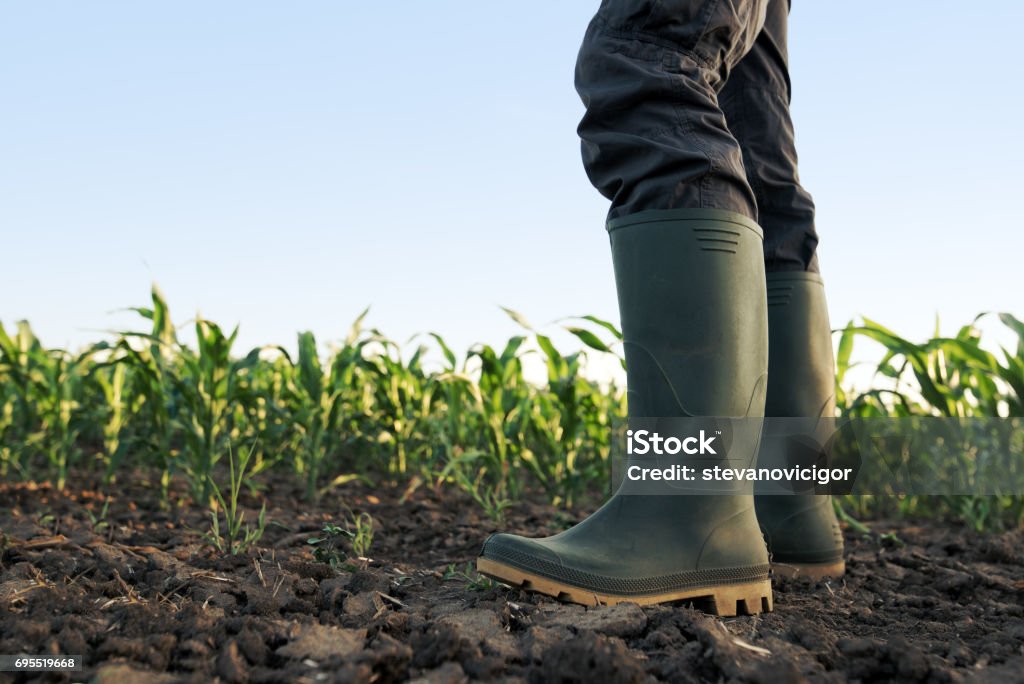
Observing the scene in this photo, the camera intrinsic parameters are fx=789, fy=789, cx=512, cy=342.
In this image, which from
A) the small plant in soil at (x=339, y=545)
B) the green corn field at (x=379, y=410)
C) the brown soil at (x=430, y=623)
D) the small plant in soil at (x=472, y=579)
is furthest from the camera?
the green corn field at (x=379, y=410)

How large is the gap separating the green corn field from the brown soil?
59 cm

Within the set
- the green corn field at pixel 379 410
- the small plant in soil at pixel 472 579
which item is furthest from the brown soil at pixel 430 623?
the green corn field at pixel 379 410

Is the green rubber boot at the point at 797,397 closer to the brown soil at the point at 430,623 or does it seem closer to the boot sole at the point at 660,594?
the brown soil at the point at 430,623

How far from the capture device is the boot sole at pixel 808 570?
1.55 metres

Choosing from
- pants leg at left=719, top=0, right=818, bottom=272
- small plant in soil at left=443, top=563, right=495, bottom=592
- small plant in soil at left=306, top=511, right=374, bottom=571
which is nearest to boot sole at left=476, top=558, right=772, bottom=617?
small plant in soil at left=443, top=563, right=495, bottom=592

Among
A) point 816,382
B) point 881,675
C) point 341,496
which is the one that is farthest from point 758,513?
point 341,496

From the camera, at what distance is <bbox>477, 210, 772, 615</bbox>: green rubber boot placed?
1.15 meters

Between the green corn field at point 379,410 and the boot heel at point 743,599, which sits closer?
the boot heel at point 743,599

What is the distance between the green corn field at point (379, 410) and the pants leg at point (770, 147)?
2.21 feet

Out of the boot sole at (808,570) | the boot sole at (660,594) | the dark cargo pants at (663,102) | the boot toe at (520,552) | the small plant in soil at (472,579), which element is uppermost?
the dark cargo pants at (663,102)

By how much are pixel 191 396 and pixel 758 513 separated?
1.68 metres

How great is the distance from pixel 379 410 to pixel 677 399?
2.01m

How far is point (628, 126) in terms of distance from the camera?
3.92 ft

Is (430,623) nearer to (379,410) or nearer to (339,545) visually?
(339,545)
